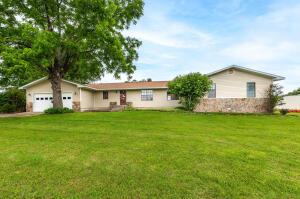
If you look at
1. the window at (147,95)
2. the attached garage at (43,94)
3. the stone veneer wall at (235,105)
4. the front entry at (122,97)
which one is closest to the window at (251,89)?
the stone veneer wall at (235,105)

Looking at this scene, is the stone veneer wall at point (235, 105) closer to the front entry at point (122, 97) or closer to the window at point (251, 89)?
the window at point (251, 89)

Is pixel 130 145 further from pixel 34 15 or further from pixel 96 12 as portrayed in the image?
pixel 34 15

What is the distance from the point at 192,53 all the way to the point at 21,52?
17108 mm

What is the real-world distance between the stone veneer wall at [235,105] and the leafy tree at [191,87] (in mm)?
1117

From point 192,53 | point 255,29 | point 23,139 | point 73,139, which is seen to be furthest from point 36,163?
point 192,53

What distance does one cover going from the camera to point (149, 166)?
15.2 feet

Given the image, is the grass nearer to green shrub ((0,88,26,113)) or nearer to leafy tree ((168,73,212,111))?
leafy tree ((168,73,212,111))

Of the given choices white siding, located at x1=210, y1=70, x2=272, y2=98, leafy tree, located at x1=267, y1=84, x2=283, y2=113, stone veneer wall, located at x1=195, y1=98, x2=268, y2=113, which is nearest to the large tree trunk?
stone veneer wall, located at x1=195, y1=98, x2=268, y2=113

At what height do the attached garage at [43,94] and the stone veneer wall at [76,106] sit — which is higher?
the attached garage at [43,94]

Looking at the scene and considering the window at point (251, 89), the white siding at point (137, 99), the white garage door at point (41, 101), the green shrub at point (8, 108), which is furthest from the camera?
the white siding at point (137, 99)

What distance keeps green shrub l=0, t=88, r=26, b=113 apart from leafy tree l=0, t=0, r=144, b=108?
289 inches

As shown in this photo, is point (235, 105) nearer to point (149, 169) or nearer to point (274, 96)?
point (274, 96)

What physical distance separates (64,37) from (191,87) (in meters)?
11.3

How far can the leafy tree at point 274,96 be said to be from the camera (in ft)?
56.4
